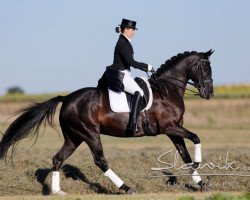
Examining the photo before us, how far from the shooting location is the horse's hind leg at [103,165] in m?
14.3

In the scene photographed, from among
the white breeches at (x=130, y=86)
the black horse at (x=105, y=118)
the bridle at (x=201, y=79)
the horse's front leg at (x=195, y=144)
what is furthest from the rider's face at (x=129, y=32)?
the horse's front leg at (x=195, y=144)

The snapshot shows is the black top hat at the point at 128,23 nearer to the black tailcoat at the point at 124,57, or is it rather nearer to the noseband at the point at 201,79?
the black tailcoat at the point at 124,57

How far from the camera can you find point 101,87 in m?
15.0

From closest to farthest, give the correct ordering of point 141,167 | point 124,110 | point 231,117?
point 124,110 → point 141,167 → point 231,117

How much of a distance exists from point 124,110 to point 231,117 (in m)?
27.5

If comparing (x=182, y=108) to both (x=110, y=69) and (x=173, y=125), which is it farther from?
(x=110, y=69)

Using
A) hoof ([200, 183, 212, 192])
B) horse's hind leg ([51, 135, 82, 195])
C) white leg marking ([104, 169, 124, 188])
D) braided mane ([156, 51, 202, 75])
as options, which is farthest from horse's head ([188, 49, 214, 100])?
horse's hind leg ([51, 135, 82, 195])

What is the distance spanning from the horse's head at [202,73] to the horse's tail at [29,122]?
2723 mm

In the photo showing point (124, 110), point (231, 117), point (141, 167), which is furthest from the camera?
point (231, 117)

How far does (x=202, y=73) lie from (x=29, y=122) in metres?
3.62

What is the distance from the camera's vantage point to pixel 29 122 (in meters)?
15.4

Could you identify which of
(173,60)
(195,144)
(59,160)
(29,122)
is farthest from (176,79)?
(29,122)

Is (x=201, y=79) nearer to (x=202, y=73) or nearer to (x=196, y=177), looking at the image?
(x=202, y=73)

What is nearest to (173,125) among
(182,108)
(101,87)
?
(182,108)
